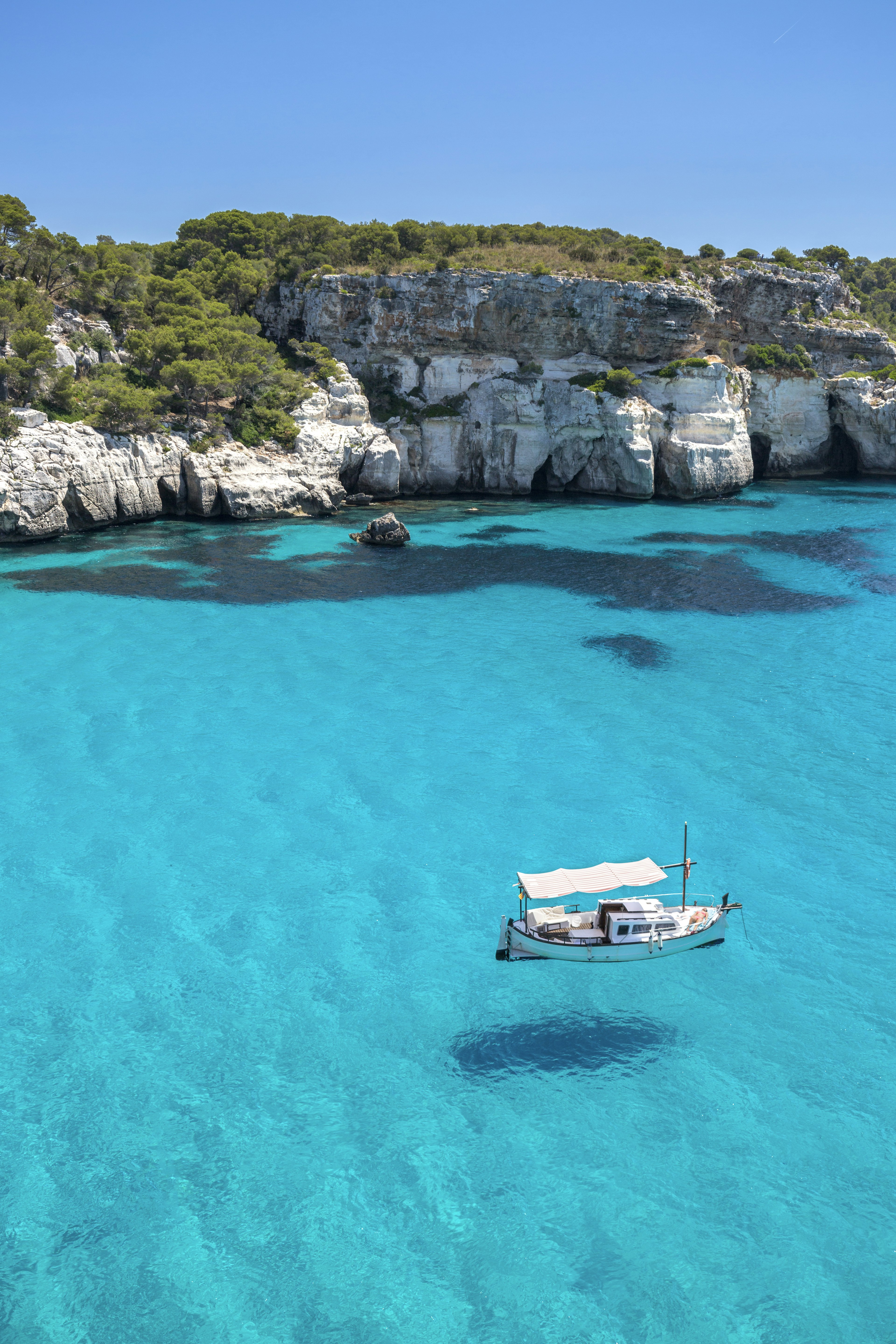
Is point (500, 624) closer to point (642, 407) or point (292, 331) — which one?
point (642, 407)

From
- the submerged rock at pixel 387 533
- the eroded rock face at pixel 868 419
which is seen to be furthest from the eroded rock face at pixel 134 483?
the eroded rock face at pixel 868 419

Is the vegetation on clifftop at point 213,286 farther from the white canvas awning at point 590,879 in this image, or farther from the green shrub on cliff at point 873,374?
the white canvas awning at point 590,879

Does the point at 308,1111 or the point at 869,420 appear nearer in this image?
the point at 308,1111

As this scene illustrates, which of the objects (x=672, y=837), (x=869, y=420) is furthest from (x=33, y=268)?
(x=869, y=420)

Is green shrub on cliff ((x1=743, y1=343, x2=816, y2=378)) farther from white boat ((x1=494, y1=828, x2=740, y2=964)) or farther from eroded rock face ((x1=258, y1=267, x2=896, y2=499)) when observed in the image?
white boat ((x1=494, y1=828, x2=740, y2=964))

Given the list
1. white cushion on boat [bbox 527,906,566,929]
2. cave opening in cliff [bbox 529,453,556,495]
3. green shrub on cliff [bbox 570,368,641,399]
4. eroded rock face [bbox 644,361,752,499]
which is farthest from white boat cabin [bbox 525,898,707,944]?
cave opening in cliff [bbox 529,453,556,495]

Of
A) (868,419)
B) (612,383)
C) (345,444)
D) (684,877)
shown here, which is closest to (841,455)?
(868,419)
